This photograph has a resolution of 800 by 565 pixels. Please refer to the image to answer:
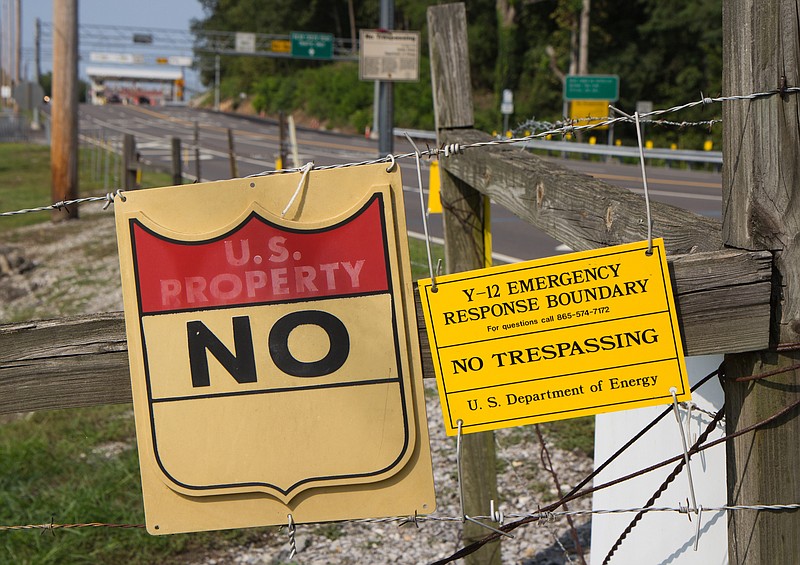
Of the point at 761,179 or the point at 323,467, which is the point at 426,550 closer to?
the point at 323,467

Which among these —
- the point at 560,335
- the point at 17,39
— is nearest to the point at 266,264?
the point at 560,335

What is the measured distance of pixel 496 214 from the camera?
13.3 metres

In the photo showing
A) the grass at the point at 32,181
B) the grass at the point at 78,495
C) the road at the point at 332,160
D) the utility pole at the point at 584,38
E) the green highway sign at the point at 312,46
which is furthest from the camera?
the green highway sign at the point at 312,46

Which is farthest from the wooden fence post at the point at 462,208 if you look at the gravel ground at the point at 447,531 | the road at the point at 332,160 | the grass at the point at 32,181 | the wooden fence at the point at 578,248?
the grass at the point at 32,181

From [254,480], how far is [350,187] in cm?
54

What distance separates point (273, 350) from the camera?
1.63 meters

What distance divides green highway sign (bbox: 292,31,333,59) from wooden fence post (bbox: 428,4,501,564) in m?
46.0

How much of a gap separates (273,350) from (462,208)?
6.65 feet

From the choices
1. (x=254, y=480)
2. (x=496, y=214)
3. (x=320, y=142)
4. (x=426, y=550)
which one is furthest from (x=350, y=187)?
(x=320, y=142)

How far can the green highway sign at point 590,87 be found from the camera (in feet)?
94.3

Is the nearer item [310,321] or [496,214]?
[310,321]

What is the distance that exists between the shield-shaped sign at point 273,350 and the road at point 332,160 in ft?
12.3

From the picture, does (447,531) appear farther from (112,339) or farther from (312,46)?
(312,46)

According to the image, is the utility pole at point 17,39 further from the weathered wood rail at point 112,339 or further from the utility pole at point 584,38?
the weathered wood rail at point 112,339
